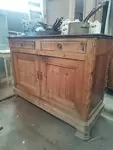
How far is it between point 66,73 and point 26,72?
2.17 ft

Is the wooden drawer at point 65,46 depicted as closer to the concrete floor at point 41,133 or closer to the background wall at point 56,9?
the concrete floor at point 41,133

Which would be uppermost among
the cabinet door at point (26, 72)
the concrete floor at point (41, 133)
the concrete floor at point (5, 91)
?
the cabinet door at point (26, 72)

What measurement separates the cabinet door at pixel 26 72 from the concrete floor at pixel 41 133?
292mm

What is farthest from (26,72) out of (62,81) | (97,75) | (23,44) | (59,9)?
(59,9)

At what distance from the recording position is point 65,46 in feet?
3.74

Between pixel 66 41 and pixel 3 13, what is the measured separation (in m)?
1.96

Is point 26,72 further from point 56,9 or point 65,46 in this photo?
point 56,9

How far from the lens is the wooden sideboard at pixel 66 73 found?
3.47 feet

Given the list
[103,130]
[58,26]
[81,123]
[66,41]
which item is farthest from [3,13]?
[103,130]

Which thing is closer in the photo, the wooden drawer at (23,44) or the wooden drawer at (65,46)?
the wooden drawer at (65,46)

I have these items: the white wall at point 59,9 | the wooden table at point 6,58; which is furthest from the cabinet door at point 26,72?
the white wall at point 59,9

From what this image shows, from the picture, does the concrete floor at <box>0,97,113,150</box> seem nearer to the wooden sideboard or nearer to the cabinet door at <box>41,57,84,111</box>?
the wooden sideboard

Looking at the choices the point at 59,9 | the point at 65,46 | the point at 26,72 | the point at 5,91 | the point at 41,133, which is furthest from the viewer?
the point at 59,9

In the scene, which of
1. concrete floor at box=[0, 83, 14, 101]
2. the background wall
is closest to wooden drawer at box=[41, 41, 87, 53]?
concrete floor at box=[0, 83, 14, 101]
